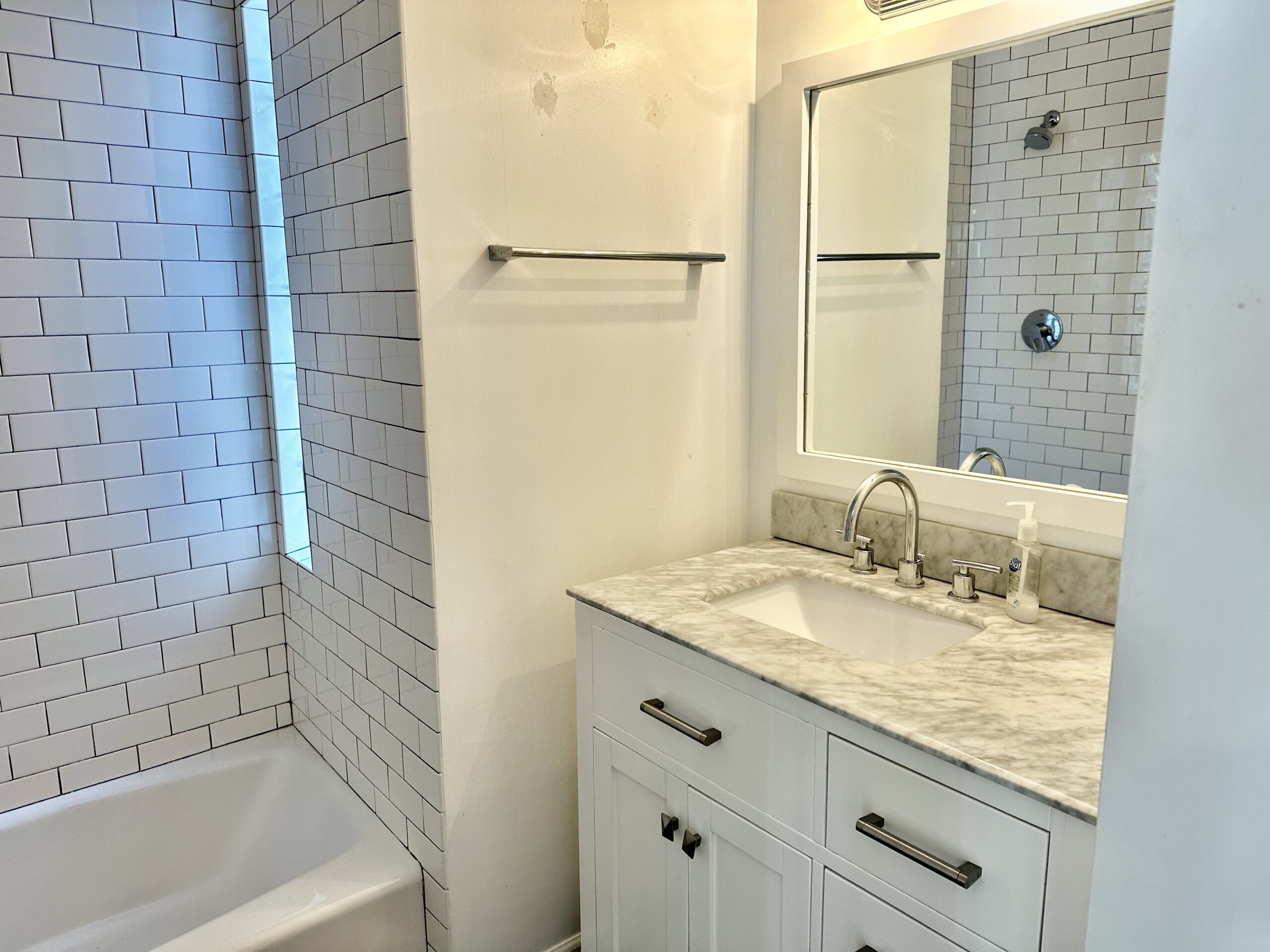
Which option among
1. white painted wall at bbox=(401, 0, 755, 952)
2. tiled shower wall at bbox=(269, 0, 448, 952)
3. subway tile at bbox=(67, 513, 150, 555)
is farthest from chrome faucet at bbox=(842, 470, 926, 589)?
subway tile at bbox=(67, 513, 150, 555)

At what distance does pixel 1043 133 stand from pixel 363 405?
1.32 metres

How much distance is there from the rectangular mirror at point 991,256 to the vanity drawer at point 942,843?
65 cm

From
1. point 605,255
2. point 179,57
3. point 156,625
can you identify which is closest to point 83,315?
point 179,57

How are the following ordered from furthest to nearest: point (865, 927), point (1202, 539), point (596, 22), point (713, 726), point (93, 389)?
point (93, 389)
point (596, 22)
point (713, 726)
point (865, 927)
point (1202, 539)

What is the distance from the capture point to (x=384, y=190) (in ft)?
5.21

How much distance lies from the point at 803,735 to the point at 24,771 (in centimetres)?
181

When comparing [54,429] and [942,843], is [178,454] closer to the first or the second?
[54,429]

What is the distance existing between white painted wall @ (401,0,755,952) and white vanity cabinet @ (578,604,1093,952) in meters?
0.17

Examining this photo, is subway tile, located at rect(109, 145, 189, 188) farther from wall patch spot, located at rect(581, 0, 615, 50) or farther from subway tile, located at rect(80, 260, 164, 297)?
wall patch spot, located at rect(581, 0, 615, 50)

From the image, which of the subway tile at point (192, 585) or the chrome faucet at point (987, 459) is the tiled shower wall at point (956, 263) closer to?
the chrome faucet at point (987, 459)

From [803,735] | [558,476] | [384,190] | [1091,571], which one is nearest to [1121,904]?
[803,735]

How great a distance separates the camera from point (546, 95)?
5.42ft

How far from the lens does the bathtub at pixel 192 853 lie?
1.84 metres

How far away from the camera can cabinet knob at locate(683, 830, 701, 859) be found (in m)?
1.45
